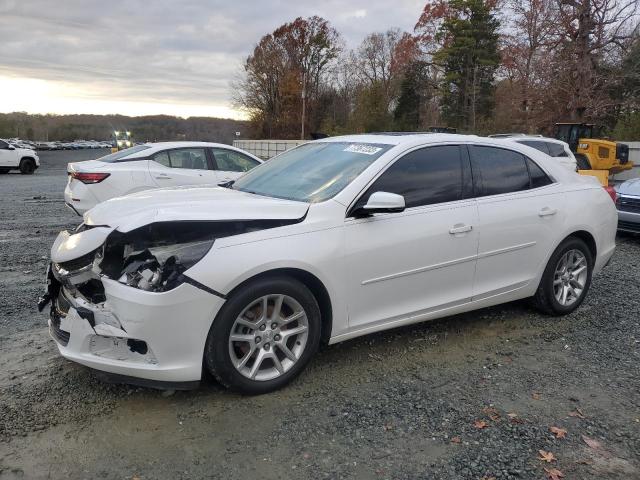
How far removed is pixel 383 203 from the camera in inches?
136

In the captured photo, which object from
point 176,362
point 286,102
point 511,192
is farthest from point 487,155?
point 286,102

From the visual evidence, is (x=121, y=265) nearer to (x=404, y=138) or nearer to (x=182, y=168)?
(x=404, y=138)

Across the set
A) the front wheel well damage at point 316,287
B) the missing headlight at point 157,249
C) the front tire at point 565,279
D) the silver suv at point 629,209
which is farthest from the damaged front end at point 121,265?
the silver suv at point 629,209

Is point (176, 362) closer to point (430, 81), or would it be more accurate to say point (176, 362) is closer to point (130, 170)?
point (130, 170)

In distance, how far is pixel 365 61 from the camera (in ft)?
211

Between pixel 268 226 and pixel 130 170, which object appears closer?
pixel 268 226

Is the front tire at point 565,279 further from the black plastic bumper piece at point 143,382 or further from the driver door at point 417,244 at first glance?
the black plastic bumper piece at point 143,382

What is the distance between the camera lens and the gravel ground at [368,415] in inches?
106

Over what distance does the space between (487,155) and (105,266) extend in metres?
3.06

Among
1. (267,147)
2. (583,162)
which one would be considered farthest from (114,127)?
(583,162)

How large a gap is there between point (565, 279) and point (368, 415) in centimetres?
272

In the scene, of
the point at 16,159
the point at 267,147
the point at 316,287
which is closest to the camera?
the point at 316,287

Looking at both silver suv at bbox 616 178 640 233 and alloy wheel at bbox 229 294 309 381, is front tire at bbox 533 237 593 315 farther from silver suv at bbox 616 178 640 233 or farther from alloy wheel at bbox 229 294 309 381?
silver suv at bbox 616 178 640 233

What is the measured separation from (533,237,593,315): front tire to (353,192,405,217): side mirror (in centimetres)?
199
